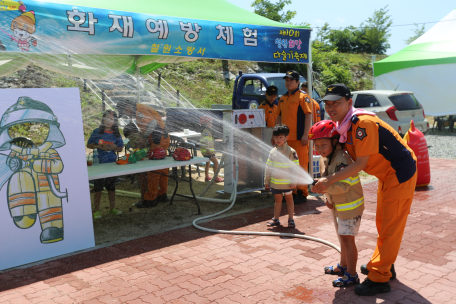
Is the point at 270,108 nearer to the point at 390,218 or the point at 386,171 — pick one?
the point at 386,171

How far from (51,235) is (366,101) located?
1061cm

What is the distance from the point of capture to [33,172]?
13.0 feet

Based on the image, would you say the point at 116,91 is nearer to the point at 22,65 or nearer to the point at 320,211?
the point at 22,65

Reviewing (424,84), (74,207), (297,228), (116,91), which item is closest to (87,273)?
(74,207)

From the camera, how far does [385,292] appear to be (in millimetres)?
3143

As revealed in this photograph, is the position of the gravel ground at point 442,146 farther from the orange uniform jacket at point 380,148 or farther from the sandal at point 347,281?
the orange uniform jacket at point 380,148

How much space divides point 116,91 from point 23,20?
542 centimetres

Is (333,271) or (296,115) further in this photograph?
(296,115)

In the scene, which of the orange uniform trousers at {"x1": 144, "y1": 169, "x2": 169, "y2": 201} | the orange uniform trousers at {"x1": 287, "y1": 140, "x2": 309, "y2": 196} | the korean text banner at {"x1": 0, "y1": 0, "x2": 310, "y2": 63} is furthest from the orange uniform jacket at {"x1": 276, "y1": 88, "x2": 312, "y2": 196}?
the orange uniform trousers at {"x1": 144, "y1": 169, "x2": 169, "y2": 201}

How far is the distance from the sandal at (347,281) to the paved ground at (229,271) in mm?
56

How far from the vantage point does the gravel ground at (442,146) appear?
10934mm

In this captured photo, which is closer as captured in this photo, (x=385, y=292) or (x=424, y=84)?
(x=385, y=292)

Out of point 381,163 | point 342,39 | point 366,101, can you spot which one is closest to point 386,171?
point 381,163

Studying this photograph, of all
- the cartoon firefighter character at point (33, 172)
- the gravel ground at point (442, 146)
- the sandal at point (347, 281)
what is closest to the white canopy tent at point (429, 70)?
the gravel ground at point (442, 146)
